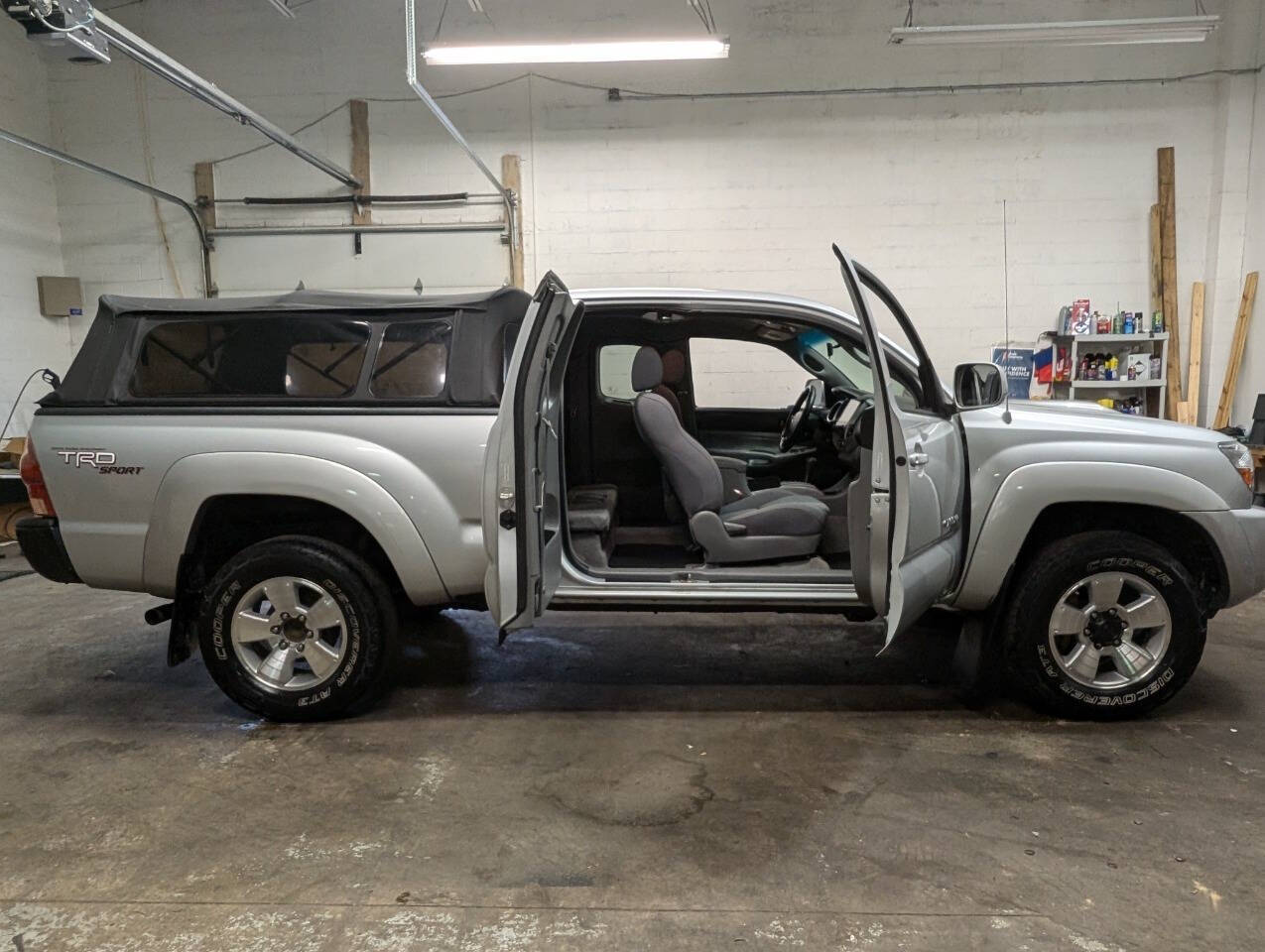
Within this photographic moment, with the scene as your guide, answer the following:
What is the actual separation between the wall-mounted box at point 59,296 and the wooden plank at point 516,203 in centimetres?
486

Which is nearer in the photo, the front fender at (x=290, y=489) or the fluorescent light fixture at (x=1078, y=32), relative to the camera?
the front fender at (x=290, y=489)

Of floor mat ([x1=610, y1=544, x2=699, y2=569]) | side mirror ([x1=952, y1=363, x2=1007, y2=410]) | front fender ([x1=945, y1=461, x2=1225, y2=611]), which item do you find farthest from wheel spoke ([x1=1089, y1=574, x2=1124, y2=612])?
floor mat ([x1=610, y1=544, x2=699, y2=569])

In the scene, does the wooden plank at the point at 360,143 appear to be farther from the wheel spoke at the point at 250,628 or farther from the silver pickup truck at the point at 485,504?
the wheel spoke at the point at 250,628

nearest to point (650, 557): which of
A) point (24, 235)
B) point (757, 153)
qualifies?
point (757, 153)

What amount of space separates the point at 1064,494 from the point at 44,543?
159 inches

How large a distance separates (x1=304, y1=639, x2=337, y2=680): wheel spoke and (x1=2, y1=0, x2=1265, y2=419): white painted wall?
5.82 metres

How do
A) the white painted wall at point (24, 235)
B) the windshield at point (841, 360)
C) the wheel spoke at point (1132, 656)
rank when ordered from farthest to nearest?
1. the white painted wall at point (24, 235)
2. the windshield at point (841, 360)
3. the wheel spoke at point (1132, 656)

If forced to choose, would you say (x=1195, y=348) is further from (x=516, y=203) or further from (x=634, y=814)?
(x=634, y=814)

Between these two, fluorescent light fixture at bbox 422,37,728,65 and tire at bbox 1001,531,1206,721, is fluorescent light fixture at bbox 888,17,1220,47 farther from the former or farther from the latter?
tire at bbox 1001,531,1206,721

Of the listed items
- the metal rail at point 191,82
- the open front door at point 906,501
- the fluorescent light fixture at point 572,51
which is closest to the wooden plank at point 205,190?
the metal rail at point 191,82

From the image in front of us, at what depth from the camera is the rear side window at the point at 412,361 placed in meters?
3.14

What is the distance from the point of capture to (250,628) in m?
3.12

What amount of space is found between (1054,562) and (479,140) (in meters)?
7.29

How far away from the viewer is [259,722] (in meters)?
3.28
